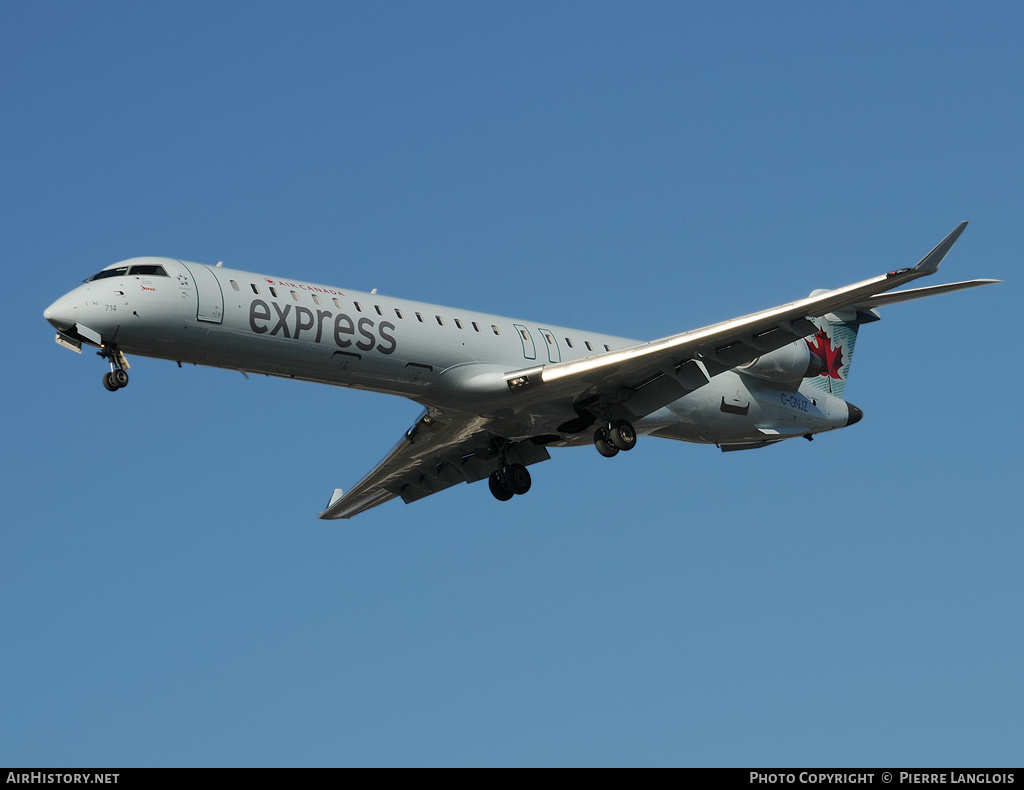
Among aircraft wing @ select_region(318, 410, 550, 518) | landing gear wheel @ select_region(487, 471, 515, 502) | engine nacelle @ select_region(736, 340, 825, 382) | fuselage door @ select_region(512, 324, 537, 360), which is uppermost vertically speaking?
engine nacelle @ select_region(736, 340, 825, 382)

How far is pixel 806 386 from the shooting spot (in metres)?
29.2

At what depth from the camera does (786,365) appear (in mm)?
27531

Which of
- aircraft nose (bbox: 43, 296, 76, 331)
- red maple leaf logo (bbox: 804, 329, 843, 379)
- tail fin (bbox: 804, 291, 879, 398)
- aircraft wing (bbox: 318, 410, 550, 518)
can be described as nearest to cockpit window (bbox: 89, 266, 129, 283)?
aircraft nose (bbox: 43, 296, 76, 331)

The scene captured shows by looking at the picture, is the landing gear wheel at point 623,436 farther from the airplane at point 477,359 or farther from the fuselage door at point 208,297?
the fuselage door at point 208,297

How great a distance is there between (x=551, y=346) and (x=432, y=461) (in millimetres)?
3917

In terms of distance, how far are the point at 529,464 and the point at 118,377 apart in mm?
8977

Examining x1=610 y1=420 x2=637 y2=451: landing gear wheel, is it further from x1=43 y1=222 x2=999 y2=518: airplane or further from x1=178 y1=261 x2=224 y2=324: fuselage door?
x1=178 y1=261 x2=224 y2=324: fuselage door

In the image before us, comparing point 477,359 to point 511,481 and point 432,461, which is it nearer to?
point 511,481

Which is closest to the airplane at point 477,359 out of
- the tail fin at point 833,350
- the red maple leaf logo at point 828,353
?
the tail fin at point 833,350

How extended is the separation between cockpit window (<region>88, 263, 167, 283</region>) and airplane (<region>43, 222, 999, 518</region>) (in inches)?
1.0

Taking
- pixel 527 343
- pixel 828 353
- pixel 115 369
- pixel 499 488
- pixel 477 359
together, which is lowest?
pixel 115 369

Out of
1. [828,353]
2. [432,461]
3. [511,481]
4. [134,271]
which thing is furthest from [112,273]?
[828,353]

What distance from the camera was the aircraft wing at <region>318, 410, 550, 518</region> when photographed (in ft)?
84.5

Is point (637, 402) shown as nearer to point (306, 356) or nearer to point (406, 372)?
point (406, 372)
